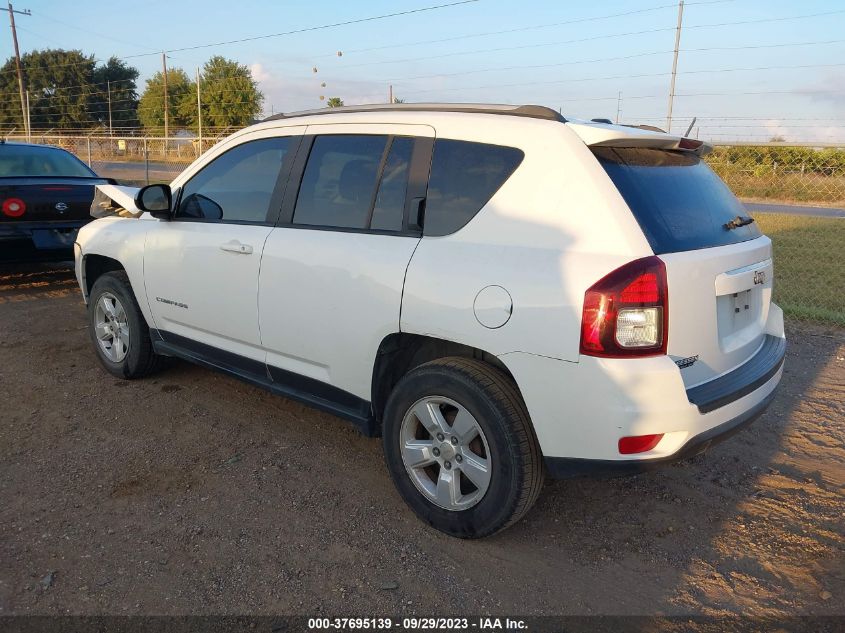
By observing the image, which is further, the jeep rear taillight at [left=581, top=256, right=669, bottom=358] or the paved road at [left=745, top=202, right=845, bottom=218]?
the paved road at [left=745, top=202, right=845, bottom=218]

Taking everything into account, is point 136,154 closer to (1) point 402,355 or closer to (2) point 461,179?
(1) point 402,355

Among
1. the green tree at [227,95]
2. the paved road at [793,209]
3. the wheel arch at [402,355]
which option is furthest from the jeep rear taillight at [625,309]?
the green tree at [227,95]

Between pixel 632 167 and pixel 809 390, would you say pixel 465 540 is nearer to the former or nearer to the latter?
pixel 632 167

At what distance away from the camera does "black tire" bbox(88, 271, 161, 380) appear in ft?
15.1

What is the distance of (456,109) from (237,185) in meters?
1.51

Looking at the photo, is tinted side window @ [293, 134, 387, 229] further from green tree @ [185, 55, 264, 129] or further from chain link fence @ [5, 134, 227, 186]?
green tree @ [185, 55, 264, 129]

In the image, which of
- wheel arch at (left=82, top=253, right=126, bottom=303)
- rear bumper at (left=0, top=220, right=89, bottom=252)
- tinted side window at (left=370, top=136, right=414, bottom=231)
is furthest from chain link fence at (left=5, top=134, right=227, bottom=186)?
tinted side window at (left=370, top=136, right=414, bottom=231)

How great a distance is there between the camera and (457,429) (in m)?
2.88

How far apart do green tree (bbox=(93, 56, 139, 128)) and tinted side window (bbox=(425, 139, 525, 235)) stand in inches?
2695

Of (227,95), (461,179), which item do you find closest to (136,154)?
(227,95)

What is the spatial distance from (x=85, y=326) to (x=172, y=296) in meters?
2.60

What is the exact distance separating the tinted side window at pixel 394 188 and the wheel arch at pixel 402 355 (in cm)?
53

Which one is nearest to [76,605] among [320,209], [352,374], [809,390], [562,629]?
[352,374]

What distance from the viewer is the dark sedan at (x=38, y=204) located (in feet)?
22.5
